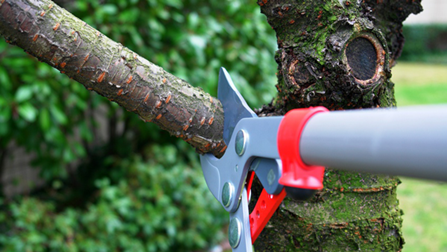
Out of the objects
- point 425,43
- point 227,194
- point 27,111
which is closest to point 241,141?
point 227,194

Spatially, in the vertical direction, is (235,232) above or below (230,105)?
below

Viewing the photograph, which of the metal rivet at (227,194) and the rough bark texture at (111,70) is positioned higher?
the rough bark texture at (111,70)

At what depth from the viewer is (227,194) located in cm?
77

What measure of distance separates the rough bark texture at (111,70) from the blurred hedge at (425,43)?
14.7 m

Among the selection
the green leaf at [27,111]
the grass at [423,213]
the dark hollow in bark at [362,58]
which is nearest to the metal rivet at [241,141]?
the dark hollow in bark at [362,58]

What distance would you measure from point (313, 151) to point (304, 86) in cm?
40

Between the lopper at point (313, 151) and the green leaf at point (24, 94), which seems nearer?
the lopper at point (313, 151)

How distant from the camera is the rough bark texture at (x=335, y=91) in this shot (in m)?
0.84

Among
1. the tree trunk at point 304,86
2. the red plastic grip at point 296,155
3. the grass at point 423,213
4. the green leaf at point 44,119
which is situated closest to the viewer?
the red plastic grip at point 296,155

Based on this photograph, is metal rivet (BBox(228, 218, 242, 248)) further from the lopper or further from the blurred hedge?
the blurred hedge

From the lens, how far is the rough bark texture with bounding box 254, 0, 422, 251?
0.84 meters

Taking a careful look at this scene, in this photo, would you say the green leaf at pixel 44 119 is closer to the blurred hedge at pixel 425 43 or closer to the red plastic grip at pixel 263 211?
the red plastic grip at pixel 263 211

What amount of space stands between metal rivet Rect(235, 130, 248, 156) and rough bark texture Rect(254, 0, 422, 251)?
0.67 feet

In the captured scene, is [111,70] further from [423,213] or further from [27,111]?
[423,213]
